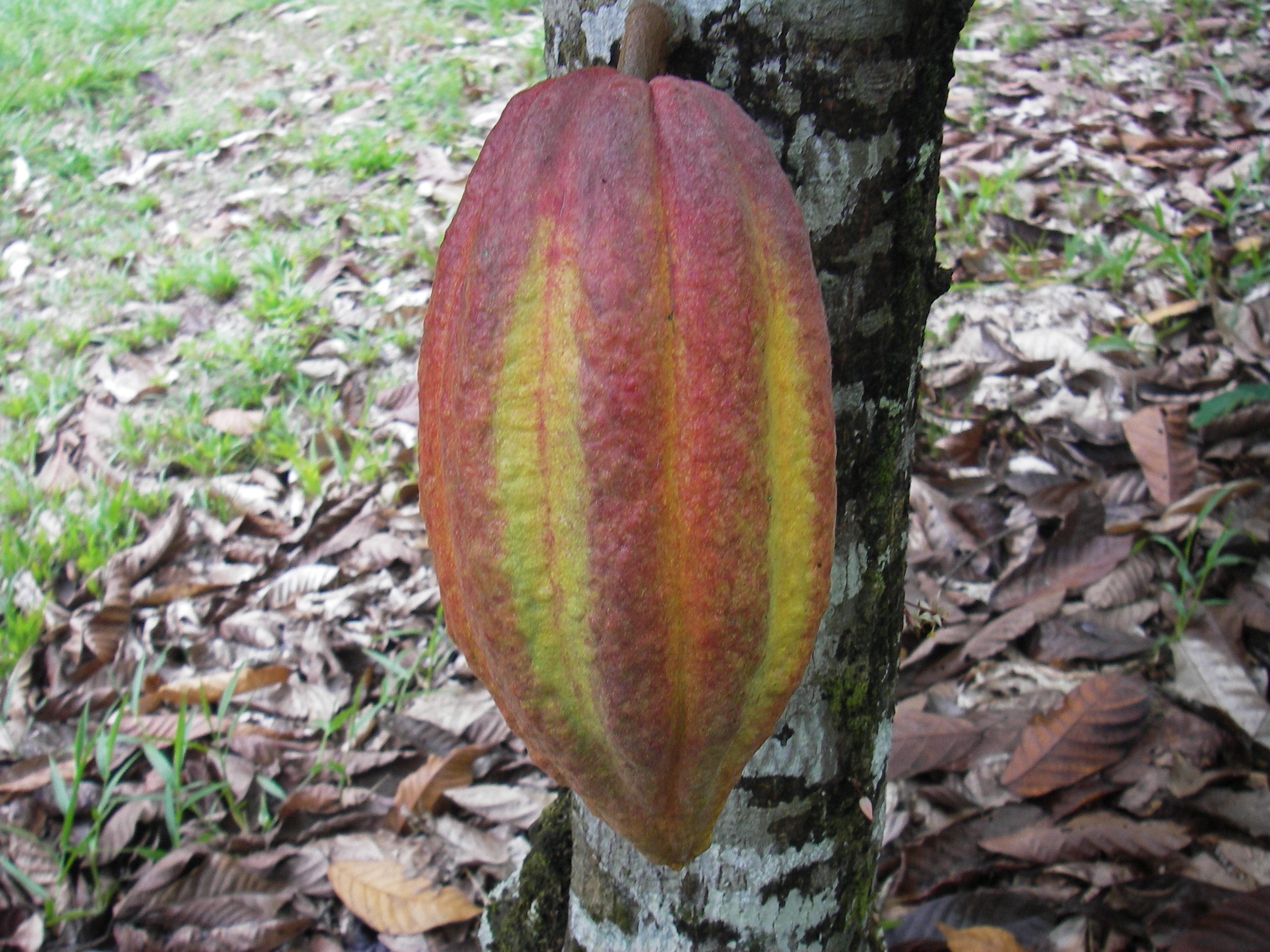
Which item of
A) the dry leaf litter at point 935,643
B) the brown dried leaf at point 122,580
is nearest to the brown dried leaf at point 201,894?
the dry leaf litter at point 935,643

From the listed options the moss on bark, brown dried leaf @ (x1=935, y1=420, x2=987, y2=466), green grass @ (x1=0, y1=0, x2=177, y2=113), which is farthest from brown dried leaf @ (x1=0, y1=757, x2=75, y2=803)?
green grass @ (x1=0, y1=0, x2=177, y2=113)

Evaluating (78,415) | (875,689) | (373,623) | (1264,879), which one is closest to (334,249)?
(78,415)

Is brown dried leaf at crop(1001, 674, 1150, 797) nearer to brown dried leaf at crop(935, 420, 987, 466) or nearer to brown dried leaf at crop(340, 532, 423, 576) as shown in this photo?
brown dried leaf at crop(935, 420, 987, 466)

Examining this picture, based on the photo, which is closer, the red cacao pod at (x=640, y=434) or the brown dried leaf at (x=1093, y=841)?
the red cacao pod at (x=640, y=434)

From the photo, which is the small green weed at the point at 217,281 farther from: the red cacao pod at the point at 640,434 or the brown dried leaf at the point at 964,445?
the red cacao pod at the point at 640,434

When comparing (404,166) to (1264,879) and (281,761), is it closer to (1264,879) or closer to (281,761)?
(281,761)
